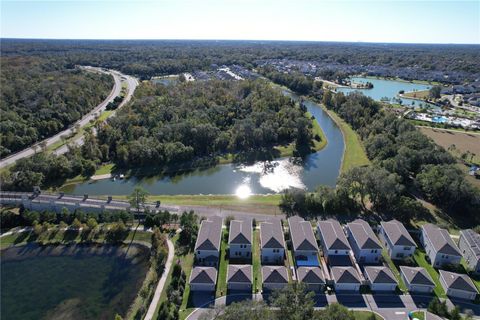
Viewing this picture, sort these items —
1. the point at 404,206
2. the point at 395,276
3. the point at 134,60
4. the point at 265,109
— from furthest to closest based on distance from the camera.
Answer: the point at 134,60
the point at 265,109
the point at 404,206
the point at 395,276

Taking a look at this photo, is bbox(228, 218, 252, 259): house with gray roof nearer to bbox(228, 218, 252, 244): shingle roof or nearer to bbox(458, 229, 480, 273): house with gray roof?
bbox(228, 218, 252, 244): shingle roof

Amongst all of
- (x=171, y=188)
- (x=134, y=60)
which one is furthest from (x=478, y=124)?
(x=134, y=60)

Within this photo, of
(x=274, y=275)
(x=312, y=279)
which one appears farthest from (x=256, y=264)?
(x=312, y=279)

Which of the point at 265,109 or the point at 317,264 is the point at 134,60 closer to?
the point at 265,109

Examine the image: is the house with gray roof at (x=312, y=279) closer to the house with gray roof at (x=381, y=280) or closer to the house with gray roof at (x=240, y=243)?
the house with gray roof at (x=381, y=280)

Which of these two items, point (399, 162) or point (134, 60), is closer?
point (399, 162)

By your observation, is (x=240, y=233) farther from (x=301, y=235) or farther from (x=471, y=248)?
(x=471, y=248)

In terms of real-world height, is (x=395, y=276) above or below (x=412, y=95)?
below
